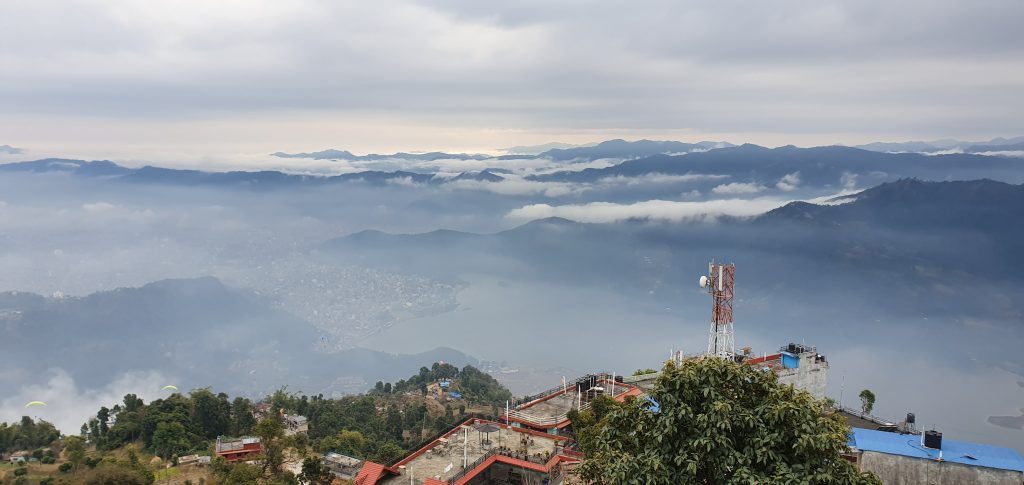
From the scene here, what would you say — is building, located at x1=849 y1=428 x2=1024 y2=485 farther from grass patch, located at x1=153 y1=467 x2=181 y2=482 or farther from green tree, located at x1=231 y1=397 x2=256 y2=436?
green tree, located at x1=231 y1=397 x2=256 y2=436

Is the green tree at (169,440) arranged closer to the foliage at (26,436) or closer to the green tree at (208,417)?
the green tree at (208,417)

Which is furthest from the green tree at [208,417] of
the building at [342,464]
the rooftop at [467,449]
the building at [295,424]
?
the rooftop at [467,449]

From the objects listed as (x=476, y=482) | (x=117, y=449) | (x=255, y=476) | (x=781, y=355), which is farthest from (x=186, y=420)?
(x=781, y=355)

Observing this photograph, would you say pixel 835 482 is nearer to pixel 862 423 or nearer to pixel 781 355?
pixel 862 423

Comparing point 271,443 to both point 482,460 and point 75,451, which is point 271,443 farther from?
point 75,451

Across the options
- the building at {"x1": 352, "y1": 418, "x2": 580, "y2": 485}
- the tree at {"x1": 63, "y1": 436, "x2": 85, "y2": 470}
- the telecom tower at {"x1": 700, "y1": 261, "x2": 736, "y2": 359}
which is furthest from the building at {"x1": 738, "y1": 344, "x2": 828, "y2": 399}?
the tree at {"x1": 63, "y1": 436, "x2": 85, "y2": 470}
